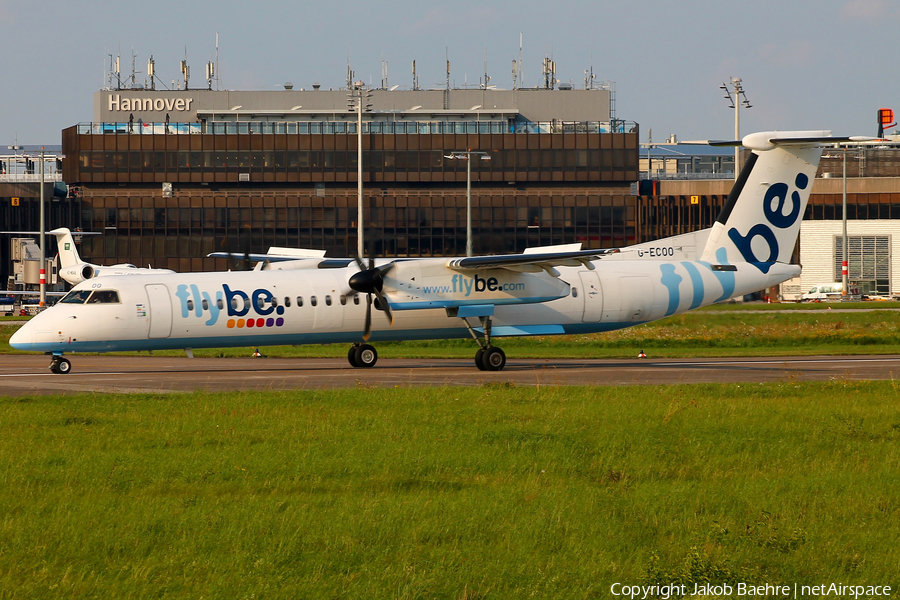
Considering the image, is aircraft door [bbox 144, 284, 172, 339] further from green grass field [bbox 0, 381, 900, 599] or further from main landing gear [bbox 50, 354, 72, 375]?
green grass field [bbox 0, 381, 900, 599]

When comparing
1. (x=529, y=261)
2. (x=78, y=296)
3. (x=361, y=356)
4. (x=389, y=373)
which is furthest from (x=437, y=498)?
(x=361, y=356)

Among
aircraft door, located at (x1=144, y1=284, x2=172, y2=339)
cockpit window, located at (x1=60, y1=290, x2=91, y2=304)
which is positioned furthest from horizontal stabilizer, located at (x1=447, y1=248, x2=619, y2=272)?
cockpit window, located at (x1=60, y1=290, x2=91, y2=304)

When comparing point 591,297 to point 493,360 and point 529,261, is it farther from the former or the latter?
point 493,360

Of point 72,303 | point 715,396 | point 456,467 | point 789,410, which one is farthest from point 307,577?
point 72,303

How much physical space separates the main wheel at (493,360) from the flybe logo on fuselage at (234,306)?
6550 millimetres

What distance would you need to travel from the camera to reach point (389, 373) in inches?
1104

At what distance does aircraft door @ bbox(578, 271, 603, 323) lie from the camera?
3028 centimetres

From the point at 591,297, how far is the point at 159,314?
45.2 ft

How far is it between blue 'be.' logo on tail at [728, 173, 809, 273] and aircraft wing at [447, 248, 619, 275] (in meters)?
6.06

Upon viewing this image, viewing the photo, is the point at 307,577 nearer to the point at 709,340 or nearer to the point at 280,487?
the point at 280,487

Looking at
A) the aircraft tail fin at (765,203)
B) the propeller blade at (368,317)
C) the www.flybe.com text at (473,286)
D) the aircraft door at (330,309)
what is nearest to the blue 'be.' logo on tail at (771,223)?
the aircraft tail fin at (765,203)

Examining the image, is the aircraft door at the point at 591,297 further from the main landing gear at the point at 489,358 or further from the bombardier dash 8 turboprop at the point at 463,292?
the main landing gear at the point at 489,358

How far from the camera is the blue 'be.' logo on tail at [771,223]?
31250mm

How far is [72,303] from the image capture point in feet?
85.7
